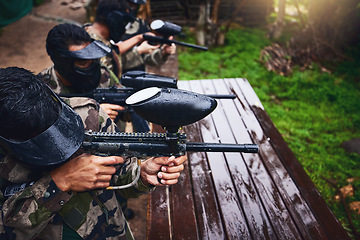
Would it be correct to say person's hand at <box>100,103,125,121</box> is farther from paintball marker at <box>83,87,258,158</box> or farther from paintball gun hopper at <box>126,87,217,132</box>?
paintball gun hopper at <box>126,87,217,132</box>

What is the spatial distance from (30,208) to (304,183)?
2.37 metres

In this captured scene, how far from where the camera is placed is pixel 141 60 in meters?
3.73

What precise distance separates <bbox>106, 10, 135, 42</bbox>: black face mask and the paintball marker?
2.24 meters

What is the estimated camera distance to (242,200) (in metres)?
2.24

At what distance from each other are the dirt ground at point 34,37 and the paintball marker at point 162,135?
8.12 ft

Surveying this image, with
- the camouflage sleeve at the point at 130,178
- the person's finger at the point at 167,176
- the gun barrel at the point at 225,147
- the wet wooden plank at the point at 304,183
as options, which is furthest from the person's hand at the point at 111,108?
the wet wooden plank at the point at 304,183

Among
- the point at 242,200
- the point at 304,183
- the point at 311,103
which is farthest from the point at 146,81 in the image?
the point at 311,103

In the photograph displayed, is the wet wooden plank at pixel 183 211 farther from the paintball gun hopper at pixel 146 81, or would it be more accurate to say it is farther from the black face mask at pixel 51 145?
the black face mask at pixel 51 145

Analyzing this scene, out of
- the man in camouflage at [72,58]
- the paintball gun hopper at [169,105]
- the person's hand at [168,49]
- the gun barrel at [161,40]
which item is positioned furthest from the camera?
the person's hand at [168,49]

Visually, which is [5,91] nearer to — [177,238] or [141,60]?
[177,238]

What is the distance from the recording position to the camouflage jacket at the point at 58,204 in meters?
1.34

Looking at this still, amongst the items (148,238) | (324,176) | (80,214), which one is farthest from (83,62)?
(324,176)

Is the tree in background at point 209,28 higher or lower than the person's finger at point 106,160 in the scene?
lower

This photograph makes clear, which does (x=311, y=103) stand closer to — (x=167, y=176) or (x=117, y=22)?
(x=117, y=22)
